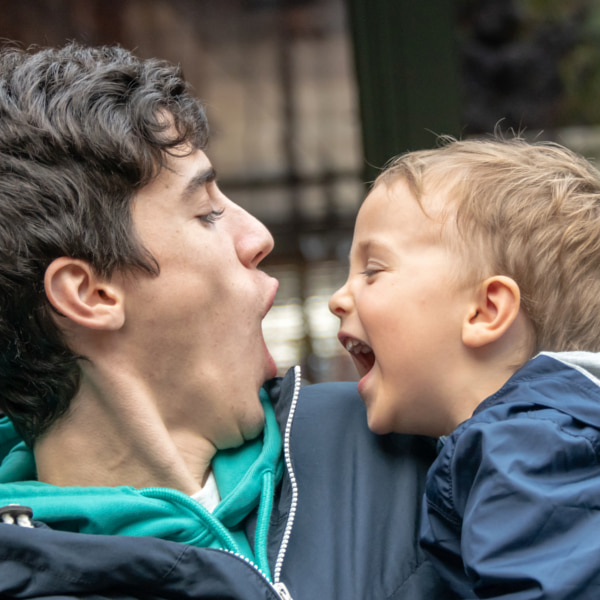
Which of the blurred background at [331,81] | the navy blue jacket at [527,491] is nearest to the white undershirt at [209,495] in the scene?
the navy blue jacket at [527,491]

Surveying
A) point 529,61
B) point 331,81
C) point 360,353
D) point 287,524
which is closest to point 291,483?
point 287,524

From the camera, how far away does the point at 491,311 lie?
4.69 ft

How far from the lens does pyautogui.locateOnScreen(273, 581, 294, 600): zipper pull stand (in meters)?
1.28

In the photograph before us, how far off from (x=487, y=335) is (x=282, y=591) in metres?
0.55

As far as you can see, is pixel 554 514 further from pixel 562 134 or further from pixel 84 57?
pixel 562 134

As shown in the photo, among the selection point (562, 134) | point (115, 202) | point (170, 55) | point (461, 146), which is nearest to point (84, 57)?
point (115, 202)

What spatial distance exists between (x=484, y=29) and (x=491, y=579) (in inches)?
148

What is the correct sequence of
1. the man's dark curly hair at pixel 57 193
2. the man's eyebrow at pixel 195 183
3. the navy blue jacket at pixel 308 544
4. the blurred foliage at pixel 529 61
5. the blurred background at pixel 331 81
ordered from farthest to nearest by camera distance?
A: the blurred foliage at pixel 529 61 < the blurred background at pixel 331 81 < the man's eyebrow at pixel 195 183 < the man's dark curly hair at pixel 57 193 < the navy blue jacket at pixel 308 544

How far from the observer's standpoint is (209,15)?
388cm

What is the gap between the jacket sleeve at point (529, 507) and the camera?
1.09 meters

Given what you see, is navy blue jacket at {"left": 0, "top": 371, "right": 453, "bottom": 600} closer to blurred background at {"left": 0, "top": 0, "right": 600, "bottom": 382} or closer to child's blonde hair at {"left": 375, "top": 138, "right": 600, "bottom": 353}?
child's blonde hair at {"left": 375, "top": 138, "right": 600, "bottom": 353}

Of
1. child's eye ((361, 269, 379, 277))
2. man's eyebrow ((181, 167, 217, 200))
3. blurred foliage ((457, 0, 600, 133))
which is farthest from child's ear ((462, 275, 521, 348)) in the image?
blurred foliage ((457, 0, 600, 133))

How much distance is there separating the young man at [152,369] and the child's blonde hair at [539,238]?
0.36 meters

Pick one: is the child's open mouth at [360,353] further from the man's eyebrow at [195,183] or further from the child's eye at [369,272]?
the man's eyebrow at [195,183]
